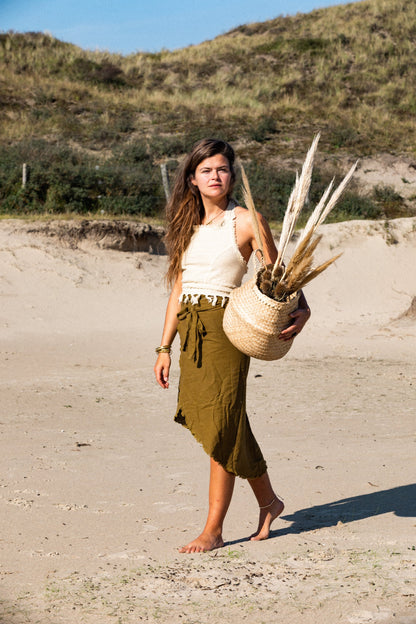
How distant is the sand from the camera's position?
305cm

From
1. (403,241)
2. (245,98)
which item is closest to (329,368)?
(403,241)

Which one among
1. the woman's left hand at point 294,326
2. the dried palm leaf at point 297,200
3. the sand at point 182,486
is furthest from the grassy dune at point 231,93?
the woman's left hand at point 294,326

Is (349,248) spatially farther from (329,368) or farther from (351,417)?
(351,417)

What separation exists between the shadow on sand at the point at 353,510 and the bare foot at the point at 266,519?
93mm

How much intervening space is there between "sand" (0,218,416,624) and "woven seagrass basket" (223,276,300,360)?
98 centimetres

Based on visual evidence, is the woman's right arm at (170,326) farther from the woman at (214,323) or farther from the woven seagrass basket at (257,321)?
the woven seagrass basket at (257,321)

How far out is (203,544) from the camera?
3658mm

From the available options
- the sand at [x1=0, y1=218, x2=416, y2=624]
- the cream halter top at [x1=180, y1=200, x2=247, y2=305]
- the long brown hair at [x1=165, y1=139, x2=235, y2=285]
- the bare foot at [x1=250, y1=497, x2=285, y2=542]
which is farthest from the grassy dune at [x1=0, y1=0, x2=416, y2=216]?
the bare foot at [x1=250, y1=497, x2=285, y2=542]

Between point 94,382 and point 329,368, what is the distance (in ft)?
9.33

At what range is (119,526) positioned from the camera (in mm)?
4121

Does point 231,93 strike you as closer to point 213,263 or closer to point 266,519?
point 213,263

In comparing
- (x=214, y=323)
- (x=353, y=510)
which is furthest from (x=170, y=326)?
(x=353, y=510)

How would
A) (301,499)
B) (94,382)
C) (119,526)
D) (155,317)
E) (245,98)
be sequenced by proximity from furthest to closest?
1. (245,98)
2. (155,317)
3. (94,382)
4. (301,499)
5. (119,526)

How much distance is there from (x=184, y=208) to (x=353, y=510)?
2.00 m
